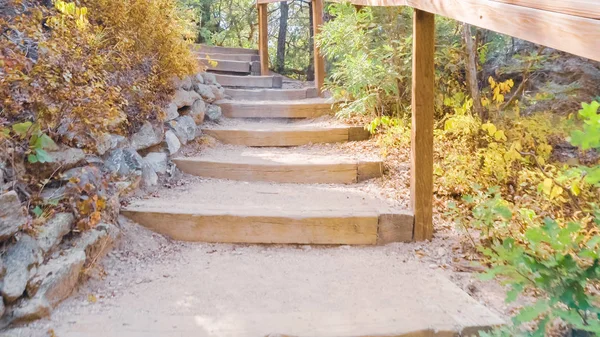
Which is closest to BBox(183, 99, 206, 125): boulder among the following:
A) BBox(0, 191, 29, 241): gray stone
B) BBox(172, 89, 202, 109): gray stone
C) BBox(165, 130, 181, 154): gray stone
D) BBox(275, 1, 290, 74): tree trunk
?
BBox(172, 89, 202, 109): gray stone

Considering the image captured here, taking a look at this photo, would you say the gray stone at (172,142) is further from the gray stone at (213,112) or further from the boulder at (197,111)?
the gray stone at (213,112)

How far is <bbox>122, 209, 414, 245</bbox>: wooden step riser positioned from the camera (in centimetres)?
281

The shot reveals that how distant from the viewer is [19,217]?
77.4 inches

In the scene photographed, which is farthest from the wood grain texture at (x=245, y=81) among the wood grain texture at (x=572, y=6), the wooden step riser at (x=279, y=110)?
the wood grain texture at (x=572, y=6)

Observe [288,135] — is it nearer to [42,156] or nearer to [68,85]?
[68,85]

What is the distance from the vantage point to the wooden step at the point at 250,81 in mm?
6465

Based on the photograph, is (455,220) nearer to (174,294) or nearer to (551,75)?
(174,294)

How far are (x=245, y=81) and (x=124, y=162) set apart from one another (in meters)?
3.80

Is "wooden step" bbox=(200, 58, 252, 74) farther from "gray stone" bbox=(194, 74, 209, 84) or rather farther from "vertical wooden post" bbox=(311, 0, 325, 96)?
"gray stone" bbox=(194, 74, 209, 84)

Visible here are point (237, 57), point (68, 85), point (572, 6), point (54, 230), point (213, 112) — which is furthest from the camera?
point (237, 57)

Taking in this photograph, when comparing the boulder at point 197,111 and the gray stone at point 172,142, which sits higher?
the boulder at point 197,111

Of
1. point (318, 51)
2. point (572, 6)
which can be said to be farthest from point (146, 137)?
point (318, 51)

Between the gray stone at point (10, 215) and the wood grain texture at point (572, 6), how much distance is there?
221 centimetres

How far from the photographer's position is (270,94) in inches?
237
